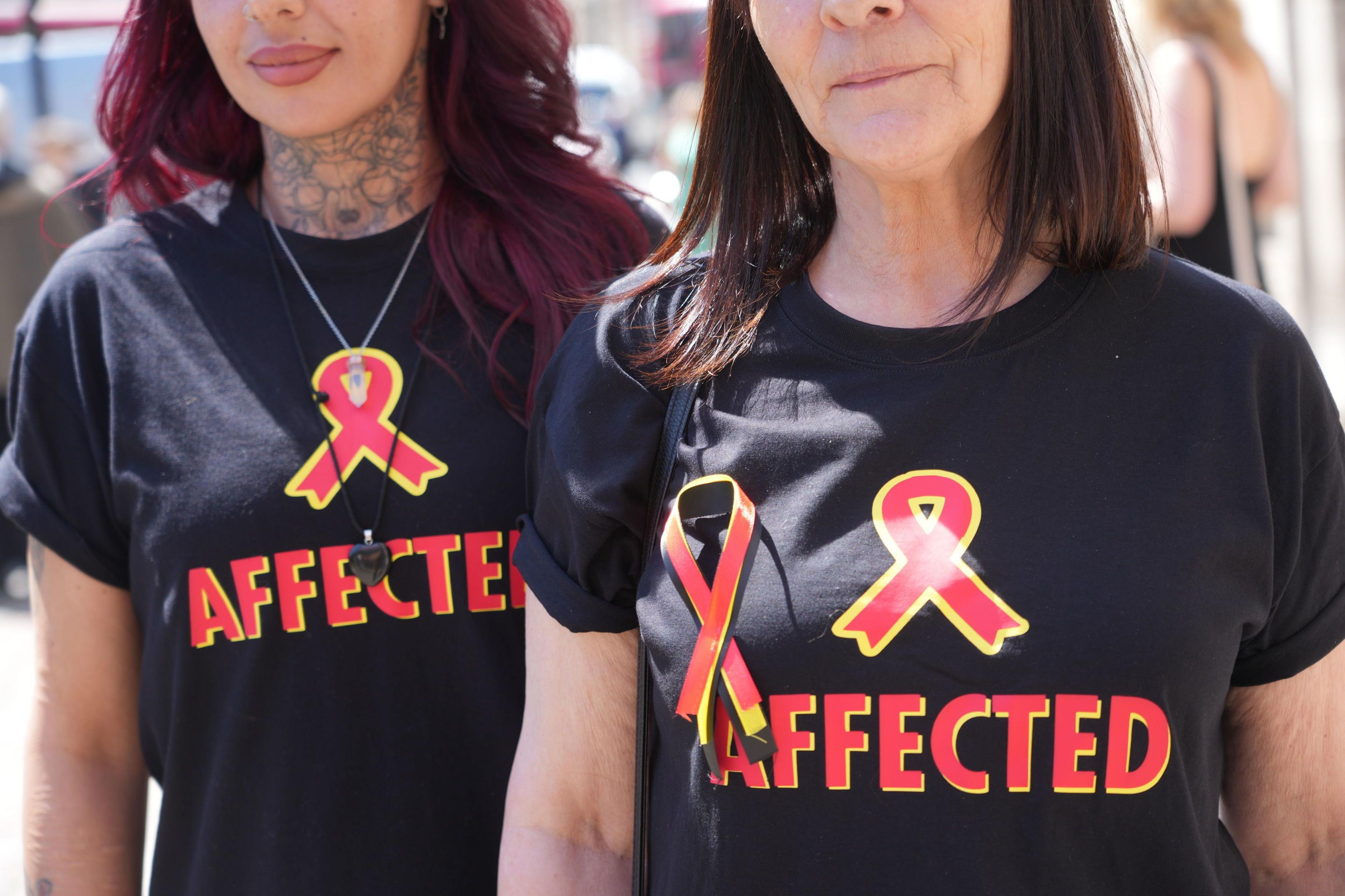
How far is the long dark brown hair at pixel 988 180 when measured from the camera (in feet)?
4.83

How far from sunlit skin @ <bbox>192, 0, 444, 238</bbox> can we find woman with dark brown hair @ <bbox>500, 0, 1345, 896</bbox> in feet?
1.87

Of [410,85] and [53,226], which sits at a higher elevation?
[53,226]

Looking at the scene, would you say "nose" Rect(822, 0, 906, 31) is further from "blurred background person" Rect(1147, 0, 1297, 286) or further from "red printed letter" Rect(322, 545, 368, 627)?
"blurred background person" Rect(1147, 0, 1297, 286)

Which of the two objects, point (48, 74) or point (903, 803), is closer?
point (903, 803)

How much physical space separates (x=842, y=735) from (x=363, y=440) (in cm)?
79

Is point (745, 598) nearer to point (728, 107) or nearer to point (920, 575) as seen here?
point (920, 575)

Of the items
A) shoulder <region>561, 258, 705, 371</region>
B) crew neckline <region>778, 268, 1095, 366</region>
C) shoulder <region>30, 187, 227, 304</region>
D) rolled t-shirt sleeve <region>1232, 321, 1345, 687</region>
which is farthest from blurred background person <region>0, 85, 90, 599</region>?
rolled t-shirt sleeve <region>1232, 321, 1345, 687</region>

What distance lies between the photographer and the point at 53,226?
607cm

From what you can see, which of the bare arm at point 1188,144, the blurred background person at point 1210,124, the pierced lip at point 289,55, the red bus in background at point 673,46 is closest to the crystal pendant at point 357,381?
the pierced lip at point 289,55

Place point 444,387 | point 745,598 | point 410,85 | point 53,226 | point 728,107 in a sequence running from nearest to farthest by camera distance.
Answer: point 745,598
point 728,107
point 444,387
point 410,85
point 53,226

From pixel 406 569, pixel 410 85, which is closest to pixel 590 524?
pixel 406 569

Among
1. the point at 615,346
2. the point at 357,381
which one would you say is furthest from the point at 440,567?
the point at 615,346

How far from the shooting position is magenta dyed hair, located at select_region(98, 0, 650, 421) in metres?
1.92

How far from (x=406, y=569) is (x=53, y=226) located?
5041 mm
